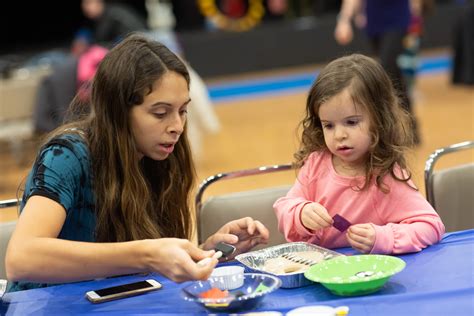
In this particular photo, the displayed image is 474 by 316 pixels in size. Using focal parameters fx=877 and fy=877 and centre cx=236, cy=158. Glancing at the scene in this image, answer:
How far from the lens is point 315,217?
7.92 feet

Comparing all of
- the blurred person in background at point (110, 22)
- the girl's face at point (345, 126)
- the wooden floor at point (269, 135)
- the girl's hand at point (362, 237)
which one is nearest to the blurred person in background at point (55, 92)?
the wooden floor at point (269, 135)

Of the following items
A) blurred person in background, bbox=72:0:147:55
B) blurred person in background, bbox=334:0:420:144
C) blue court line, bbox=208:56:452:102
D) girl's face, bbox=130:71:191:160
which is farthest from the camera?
blue court line, bbox=208:56:452:102

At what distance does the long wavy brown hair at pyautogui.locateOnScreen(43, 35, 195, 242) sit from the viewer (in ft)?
7.71

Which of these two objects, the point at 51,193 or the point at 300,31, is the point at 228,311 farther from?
the point at 300,31

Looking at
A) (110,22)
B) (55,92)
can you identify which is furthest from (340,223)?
(110,22)

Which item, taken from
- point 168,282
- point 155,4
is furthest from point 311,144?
point 155,4

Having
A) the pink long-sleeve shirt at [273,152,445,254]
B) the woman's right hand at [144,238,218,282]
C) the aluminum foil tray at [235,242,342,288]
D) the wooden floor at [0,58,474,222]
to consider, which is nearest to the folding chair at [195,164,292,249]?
the pink long-sleeve shirt at [273,152,445,254]

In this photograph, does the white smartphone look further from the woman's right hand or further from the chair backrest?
the chair backrest

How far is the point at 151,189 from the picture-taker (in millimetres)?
2559

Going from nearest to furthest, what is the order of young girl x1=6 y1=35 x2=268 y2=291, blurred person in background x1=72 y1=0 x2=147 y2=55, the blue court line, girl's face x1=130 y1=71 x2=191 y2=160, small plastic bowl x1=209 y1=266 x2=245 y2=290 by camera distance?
small plastic bowl x1=209 y1=266 x2=245 y2=290
young girl x1=6 y1=35 x2=268 y2=291
girl's face x1=130 y1=71 x2=191 y2=160
blurred person in background x1=72 y1=0 x2=147 y2=55
the blue court line

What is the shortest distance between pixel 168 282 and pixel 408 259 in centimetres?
62

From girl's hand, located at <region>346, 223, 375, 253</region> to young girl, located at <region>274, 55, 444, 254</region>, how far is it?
0.33ft

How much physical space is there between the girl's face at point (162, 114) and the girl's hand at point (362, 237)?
53cm

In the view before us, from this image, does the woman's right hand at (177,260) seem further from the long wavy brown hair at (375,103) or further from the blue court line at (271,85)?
the blue court line at (271,85)
